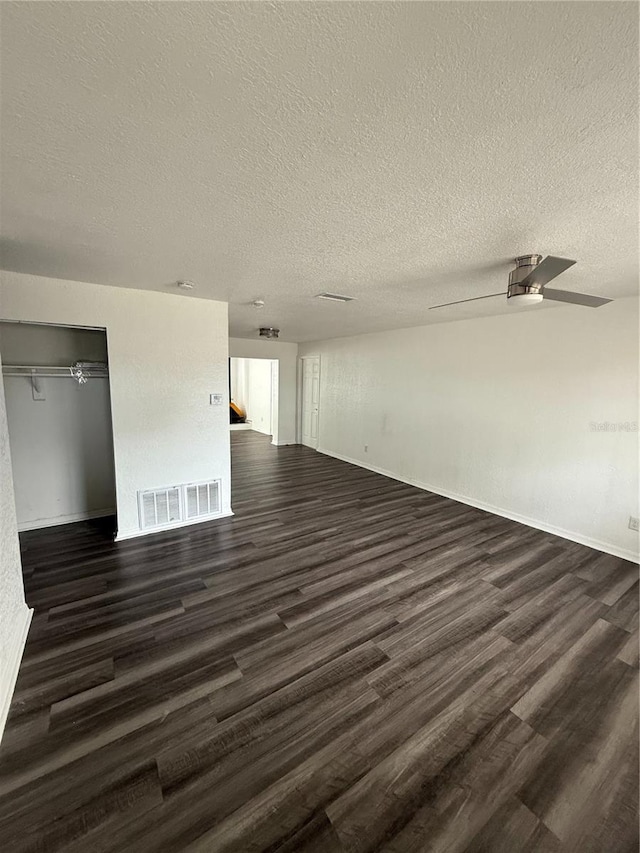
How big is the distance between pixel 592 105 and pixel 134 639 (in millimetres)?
3207

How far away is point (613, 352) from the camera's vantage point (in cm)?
315

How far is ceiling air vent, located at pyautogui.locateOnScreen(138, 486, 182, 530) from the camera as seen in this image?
3.41m

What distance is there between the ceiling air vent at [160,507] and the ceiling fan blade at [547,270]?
11.8ft

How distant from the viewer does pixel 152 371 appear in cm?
328

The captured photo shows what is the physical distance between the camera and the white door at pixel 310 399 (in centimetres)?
739

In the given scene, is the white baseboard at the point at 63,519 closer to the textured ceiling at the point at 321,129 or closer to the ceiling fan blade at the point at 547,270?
the textured ceiling at the point at 321,129

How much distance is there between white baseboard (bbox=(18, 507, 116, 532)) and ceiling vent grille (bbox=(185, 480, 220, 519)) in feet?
3.58

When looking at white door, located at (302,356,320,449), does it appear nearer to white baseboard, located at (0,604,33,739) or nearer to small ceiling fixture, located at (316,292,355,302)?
small ceiling fixture, located at (316,292,355,302)

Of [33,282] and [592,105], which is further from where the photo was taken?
[33,282]

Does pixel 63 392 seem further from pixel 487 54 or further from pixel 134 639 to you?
pixel 487 54

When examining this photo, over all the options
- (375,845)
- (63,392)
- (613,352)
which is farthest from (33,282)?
(613,352)

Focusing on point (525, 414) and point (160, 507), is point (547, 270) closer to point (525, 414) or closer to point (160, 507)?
point (525, 414)

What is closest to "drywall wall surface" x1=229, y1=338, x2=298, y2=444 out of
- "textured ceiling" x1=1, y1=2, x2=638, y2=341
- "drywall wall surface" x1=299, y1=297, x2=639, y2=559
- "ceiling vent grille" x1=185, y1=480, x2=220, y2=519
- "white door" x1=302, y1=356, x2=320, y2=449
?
"white door" x1=302, y1=356, x2=320, y2=449

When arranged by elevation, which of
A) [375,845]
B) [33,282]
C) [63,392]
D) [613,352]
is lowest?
[375,845]
